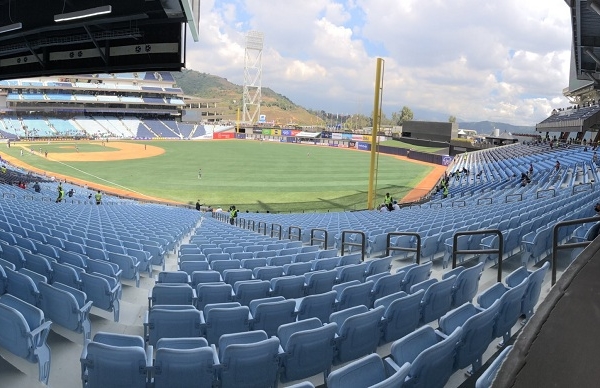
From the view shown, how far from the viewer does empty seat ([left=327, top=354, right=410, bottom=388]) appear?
2.47 m

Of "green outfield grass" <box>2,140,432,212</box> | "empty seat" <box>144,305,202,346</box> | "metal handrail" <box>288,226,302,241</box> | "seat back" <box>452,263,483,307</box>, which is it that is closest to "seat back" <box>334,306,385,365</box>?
"empty seat" <box>144,305,202,346</box>

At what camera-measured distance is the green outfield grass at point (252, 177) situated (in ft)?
106

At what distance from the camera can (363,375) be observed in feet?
8.71

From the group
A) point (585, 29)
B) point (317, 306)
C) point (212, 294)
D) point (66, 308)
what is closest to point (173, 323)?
point (212, 294)

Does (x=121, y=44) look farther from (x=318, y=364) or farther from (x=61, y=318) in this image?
(x=318, y=364)

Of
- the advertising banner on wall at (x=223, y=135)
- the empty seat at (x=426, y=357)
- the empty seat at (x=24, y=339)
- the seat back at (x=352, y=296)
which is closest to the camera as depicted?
the empty seat at (x=426, y=357)

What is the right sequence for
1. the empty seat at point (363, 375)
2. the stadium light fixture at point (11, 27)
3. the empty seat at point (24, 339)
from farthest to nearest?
1. the stadium light fixture at point (11, 27)
2. the empty seat at point (24, 339)
3. the empty seat at point (363, 375)

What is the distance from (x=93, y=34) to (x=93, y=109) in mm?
94190

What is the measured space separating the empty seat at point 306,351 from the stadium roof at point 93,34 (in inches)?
275

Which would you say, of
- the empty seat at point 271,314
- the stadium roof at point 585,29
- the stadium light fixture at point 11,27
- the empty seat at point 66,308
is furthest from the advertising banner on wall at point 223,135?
the empty seat at point 271,314

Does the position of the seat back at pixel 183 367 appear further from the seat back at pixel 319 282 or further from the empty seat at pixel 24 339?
the seat back at pixel 319 282

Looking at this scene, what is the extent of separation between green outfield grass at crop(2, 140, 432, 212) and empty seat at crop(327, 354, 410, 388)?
2567 cm

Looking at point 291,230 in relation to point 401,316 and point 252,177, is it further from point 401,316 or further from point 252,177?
point 252,177

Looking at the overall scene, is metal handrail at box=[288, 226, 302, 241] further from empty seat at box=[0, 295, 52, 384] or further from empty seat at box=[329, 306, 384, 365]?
empty seat at box=[0, 295, 52, 384]
